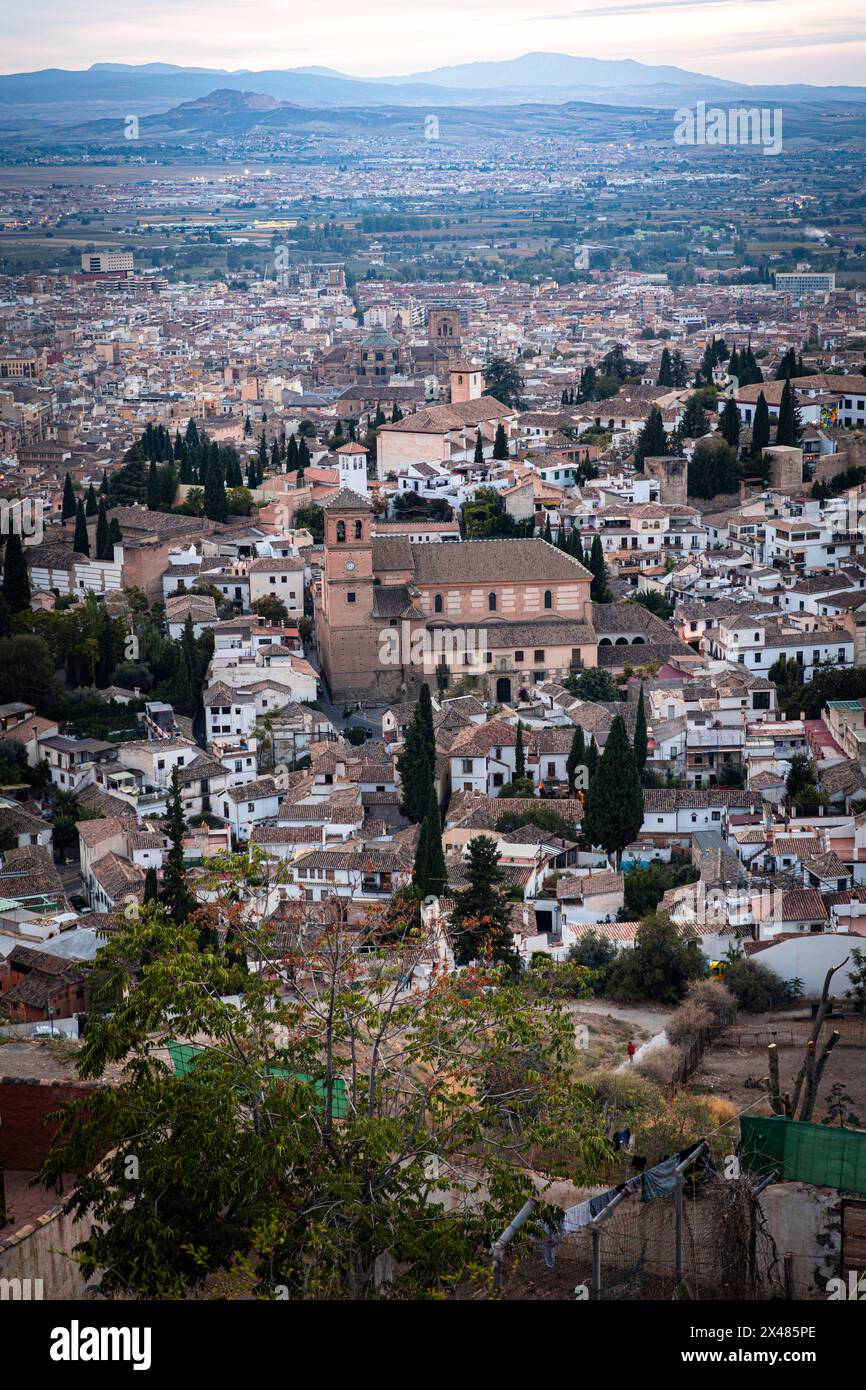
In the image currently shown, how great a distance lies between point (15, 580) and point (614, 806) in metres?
7.91

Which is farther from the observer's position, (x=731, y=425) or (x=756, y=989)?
(x=731, y=425)

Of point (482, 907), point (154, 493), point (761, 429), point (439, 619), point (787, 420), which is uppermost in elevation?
point (787, 420)

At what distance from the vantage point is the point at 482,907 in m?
12.7

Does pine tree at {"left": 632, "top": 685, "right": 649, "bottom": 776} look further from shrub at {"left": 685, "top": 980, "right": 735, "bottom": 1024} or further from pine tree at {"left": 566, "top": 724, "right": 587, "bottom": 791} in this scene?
shrub at {"left": 685, "top": 980, "right": 735, "bottom": 1024}

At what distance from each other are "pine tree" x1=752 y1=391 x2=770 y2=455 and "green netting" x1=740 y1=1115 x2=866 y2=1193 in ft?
61.7

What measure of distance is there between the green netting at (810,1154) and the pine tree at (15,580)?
47.1 feet

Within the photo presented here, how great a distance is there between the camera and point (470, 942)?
12383mm

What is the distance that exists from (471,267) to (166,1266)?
76.4 metres

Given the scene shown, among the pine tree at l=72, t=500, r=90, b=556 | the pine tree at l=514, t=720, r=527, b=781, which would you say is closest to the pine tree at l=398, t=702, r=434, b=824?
the pine tree at l=514, t=720, r=527, b=781

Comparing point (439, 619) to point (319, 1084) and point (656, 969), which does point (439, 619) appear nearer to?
point (656, 969)

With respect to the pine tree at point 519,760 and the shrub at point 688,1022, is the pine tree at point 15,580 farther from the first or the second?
the shrub at point 688,1022

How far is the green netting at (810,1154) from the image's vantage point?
6539 millimetres

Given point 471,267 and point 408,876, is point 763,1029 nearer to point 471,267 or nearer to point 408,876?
point 408,876

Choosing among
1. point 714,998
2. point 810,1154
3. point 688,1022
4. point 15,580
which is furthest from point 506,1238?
point 15,580
